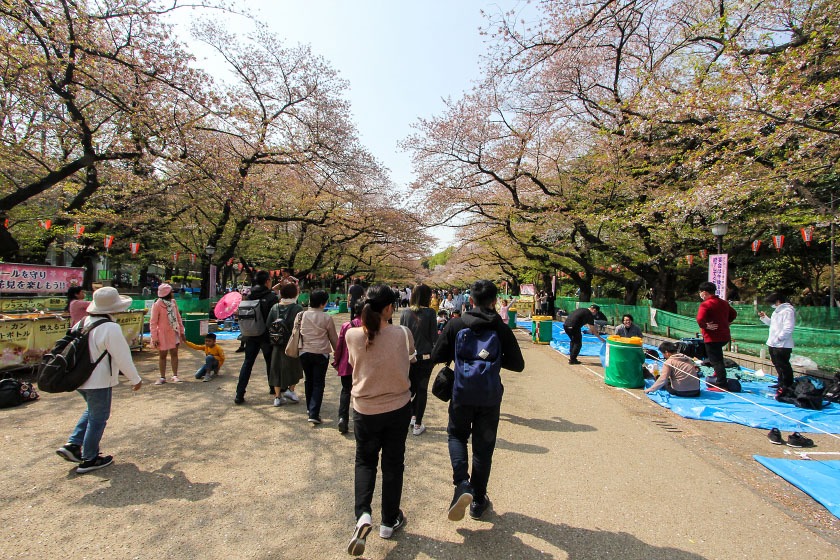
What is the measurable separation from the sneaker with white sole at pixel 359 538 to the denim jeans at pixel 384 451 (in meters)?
0.18

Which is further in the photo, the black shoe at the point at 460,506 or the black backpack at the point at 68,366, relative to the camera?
the black backpack at the point at 68,366

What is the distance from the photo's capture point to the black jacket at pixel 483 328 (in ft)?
9.57

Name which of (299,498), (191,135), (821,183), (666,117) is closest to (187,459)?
(299,498)

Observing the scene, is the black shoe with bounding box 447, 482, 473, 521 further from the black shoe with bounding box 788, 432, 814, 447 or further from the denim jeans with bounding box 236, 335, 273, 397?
the black shoe with bounding box 788, 432, 814, 447

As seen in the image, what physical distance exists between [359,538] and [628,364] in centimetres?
646

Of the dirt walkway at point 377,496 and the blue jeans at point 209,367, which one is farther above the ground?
the blue jeans at point 209,367

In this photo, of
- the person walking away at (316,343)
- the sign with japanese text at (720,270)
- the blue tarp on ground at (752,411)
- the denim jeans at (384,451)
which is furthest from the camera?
the sign with japanese text at (720,270)

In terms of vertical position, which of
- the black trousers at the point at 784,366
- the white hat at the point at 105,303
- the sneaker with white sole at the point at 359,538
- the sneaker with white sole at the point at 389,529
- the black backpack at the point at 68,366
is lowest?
the sneaker with white sole at the point at 389,529

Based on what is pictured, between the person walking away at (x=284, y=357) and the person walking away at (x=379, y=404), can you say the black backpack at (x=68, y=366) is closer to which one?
the person walking away at (x=284, y=357)

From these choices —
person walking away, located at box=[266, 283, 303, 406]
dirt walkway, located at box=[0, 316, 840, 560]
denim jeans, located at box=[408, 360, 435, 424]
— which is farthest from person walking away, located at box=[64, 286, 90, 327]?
denim jeans, located at box=[408, 360, 435, 424]

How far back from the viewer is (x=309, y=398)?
498cm

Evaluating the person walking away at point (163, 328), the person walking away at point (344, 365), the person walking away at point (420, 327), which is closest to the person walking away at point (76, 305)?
the person walking away at point (163, 328)

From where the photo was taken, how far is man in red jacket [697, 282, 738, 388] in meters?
6.87

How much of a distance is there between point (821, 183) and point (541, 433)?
12.9m
